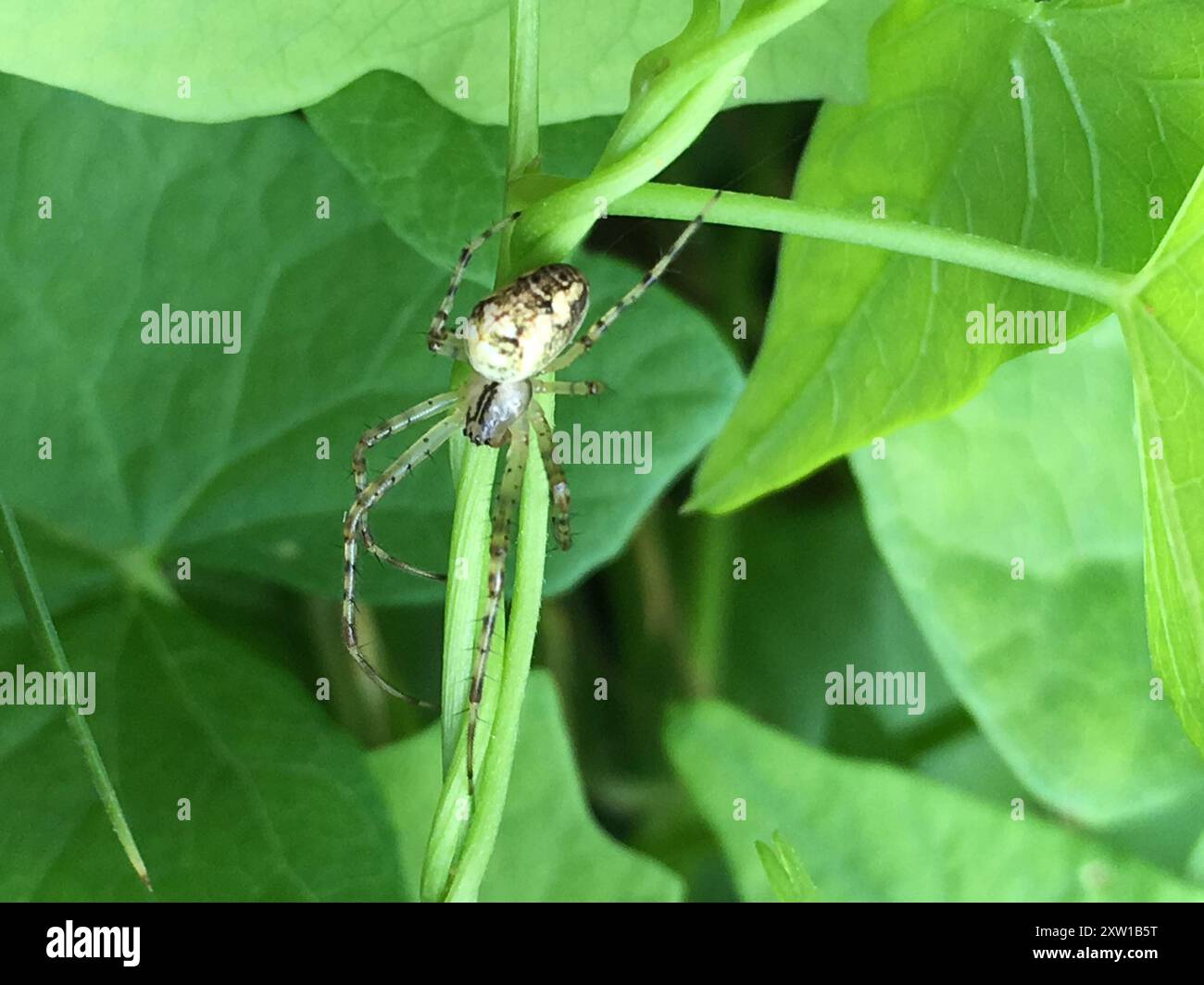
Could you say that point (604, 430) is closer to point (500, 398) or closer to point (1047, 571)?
point (500, 398)

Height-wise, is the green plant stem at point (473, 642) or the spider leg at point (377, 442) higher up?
the spider leg at point (377, 442)

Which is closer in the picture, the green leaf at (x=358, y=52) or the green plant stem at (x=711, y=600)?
the green leaf at (x=358, y=52)

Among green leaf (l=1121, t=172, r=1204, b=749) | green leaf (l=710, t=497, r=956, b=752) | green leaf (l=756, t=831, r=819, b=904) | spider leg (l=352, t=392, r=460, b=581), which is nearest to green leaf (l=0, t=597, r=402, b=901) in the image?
spider leg (l=352, t=392, r=460, b=581)

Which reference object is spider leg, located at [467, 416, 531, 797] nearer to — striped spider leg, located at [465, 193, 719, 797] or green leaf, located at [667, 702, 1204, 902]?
striped spider leg, located at [465, 193, 719, 797]

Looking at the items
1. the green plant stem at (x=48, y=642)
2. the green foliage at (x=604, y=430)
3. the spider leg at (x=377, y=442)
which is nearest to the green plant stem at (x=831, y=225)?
the green foliage at (x=604, y=430)

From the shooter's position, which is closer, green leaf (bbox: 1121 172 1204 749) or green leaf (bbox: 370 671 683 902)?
green leaf (bbox: 1121 172 1204 749)

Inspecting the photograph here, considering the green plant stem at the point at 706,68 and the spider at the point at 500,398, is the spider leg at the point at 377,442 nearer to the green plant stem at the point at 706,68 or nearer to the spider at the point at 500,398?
the spider at the point at 500,398

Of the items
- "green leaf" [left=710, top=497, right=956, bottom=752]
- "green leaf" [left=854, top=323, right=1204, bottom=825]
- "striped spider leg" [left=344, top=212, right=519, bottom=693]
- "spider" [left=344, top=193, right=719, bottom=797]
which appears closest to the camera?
"spider" [left=344, top=193, right=719, bottom=797]
